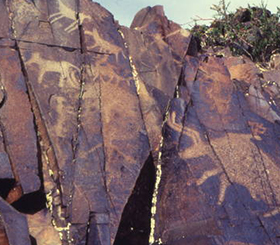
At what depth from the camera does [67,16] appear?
5660 mm

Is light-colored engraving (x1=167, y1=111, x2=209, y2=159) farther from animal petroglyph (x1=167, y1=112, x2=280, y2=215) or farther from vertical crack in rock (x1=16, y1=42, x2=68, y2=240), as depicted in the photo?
vertical crack in rock (x1=16, y1=42, x2=68, y2=240)

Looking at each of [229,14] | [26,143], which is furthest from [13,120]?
[229,14]

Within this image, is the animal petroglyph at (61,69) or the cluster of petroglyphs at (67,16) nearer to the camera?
the animal petroglyph at (61,69)

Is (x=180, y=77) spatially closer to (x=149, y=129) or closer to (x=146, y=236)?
(x=149, y=129)

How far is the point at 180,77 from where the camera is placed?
19.4ft

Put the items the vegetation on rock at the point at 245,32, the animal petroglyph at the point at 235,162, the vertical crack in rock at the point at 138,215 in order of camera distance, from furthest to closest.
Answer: the vegetation on rock at the point at 245,32 < the animal petroglyph at the point at 235,162 < the vertical crack in rock at the point at 138,215

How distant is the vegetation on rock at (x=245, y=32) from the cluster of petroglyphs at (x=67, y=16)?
6.88 metres

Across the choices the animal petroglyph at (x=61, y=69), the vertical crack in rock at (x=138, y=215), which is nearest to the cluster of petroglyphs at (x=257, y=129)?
the vertical crack in rock at (x=138, y=215)

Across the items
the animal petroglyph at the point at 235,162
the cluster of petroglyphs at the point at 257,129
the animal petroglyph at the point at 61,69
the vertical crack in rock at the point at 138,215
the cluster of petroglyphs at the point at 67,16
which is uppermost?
the cluster of petroglyphs at the point at 67,16

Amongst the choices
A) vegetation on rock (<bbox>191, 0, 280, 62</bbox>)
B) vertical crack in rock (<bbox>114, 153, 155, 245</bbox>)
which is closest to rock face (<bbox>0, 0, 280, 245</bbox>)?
vertical crack in rock (<bbox>114, 153, 155, 245</bbox>)

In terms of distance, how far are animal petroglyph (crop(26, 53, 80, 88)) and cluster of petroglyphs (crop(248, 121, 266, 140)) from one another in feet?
7.03

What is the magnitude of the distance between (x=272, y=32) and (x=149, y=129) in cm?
857

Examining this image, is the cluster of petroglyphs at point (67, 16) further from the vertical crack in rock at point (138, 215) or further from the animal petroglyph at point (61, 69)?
the vertical crack in rock at point (138, 215)

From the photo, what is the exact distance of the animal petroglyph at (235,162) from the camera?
16.8ft
